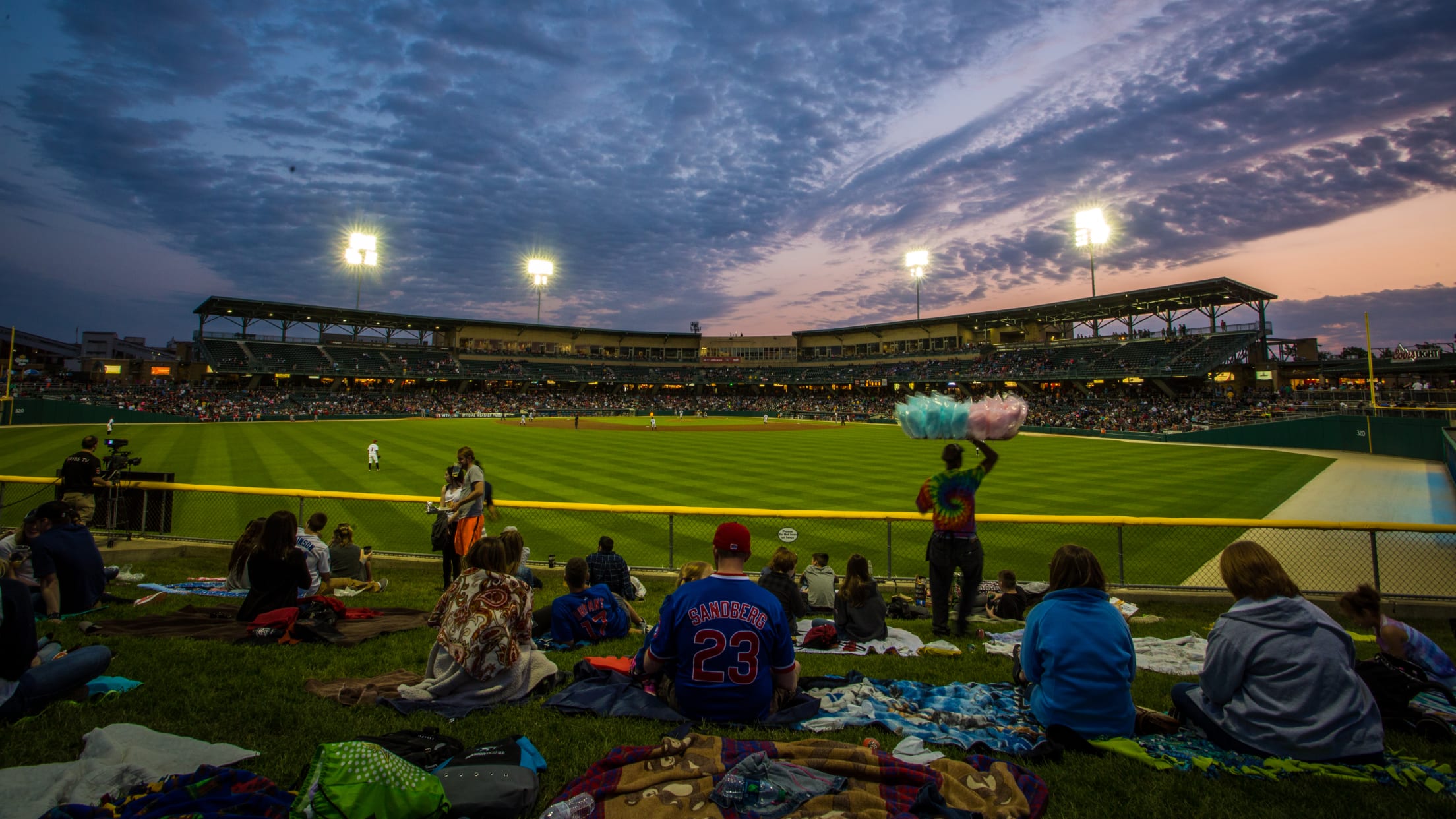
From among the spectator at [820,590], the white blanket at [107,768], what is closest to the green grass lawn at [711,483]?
the spectator at [820,590]

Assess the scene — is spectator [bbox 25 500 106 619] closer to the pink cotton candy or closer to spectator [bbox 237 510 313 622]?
spectator [bbox 237 510 313 622]

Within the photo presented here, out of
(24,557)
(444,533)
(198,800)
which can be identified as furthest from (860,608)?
(24,557)

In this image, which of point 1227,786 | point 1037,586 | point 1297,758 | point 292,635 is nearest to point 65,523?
point 292,635

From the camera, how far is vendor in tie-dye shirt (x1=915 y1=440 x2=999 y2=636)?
6793mm

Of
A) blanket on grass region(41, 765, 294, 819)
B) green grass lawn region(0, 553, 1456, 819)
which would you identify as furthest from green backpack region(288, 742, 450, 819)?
green grass lawn region(0, 553, 1456, 819)

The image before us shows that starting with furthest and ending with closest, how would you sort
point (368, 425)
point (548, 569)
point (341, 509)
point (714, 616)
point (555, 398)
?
1. point (555, 398)
2. point (368, 425)
3. point (341, 509)
4. point (548, 569)
5. point (714, 616)

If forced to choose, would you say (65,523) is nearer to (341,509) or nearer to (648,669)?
(648,669)

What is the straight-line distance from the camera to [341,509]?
603 inches

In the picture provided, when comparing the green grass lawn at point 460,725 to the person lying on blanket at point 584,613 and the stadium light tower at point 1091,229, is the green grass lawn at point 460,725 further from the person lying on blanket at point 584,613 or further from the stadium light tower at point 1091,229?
the stadium light tower at point 1091,229

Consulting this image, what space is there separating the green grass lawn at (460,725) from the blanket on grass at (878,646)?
0.29m

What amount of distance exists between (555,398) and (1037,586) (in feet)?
272

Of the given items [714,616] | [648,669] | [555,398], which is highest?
[555,398]

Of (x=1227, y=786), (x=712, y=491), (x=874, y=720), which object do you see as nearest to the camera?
(x=1227, y=786)

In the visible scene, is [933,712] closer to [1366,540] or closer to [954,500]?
[954,500]
